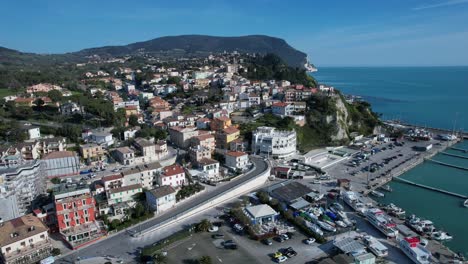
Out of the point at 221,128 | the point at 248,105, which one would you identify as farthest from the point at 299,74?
the point at 221,128

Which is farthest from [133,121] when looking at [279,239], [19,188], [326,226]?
[326,226]

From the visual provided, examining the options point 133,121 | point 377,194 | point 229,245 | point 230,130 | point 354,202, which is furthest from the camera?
point 133,121

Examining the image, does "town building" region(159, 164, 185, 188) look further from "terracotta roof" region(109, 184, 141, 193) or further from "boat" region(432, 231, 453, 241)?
"boat" region(432, 231, 453, 241)

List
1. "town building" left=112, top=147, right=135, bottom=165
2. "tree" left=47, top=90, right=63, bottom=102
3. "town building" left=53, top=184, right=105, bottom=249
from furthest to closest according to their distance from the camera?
"tree" left=47, top=90, right=63, bottom=102
"town building" left=112, top=147, right=135, bottom=165
"town building" left=53, top=184, right=105, bottom=249

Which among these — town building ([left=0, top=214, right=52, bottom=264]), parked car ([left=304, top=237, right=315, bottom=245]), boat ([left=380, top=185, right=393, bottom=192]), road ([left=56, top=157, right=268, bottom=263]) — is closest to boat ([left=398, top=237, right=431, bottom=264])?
parked car ([left=304, top=237, right=315, bottom=245])

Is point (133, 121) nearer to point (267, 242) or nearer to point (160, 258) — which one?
point (160, 258)
